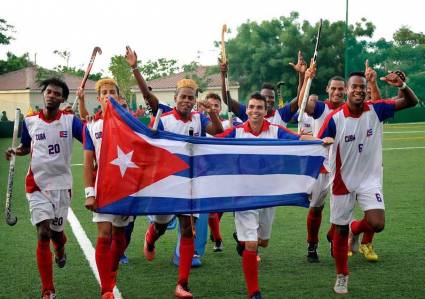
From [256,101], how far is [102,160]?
169 centimetres

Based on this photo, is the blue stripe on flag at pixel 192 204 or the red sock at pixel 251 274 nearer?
the blue stripe on flag at pixel 192 204

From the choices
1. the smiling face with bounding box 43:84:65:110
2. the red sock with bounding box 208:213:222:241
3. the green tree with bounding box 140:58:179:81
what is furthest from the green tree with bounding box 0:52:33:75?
the smiling face with bounding box 43:84:65:110

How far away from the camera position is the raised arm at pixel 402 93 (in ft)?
22.1

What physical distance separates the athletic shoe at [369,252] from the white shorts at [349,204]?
132 cm

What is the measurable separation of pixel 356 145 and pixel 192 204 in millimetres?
1732

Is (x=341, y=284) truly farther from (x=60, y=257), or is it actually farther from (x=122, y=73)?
(x=122, y=73)

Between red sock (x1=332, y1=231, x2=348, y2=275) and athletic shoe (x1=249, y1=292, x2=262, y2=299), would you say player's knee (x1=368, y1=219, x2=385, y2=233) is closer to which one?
red sock (x1=332, y1=231, x2=348, y2=275)

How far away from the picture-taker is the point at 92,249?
8.94 m

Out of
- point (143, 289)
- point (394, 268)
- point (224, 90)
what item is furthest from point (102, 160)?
point (394, 268)

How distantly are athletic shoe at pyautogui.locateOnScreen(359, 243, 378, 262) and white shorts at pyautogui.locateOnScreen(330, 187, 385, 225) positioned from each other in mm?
1316

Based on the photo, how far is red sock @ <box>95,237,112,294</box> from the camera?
6.36 meters

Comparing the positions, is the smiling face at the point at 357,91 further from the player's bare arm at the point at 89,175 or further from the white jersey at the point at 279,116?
the player's bare arm at the point at 89,175

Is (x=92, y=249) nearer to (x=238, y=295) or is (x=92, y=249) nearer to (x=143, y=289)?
(x=143, y=289)

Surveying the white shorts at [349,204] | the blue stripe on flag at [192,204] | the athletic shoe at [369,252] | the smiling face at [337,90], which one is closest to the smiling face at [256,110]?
the blue stripe on flag at [192,204]
